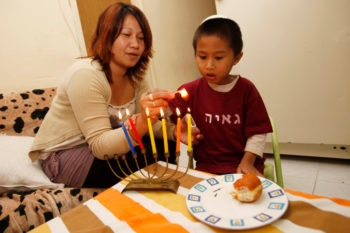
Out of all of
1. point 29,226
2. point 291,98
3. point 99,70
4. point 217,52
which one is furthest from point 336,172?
point 29,226

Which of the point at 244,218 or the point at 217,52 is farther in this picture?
the point at 217,52

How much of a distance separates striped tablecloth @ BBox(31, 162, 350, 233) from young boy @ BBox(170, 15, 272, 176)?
38 centimetres

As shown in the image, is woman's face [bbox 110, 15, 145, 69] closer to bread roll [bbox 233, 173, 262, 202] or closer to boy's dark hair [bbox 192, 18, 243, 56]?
boy's dark hair [bbox 192, 18, 243, 56]

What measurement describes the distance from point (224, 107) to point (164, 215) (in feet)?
2.04

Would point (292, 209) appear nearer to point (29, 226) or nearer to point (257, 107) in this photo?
point (257, 107)

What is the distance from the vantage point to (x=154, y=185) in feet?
2.76

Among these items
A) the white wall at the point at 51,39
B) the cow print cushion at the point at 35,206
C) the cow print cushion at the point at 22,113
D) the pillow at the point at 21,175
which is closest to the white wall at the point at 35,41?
the white wall at the point at 51,39

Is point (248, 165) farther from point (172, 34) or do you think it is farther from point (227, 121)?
point (172, 34)

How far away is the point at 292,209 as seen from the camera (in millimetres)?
655

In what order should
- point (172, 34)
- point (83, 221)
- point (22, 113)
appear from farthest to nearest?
point (172, 34)
point (22, 113)
point (83, 221)

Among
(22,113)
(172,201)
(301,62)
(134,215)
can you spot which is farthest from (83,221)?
(301,62)

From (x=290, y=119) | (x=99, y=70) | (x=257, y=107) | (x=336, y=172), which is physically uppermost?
(x=99, y=70)

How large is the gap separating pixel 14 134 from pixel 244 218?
1.69 m

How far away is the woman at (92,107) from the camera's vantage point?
3.88 feet
